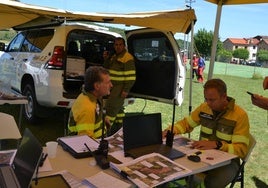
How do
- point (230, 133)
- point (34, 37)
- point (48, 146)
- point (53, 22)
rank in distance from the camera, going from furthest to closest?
point (34, 37), point (53, 22), point (230, 133), point (48, 146)

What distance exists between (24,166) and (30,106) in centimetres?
455

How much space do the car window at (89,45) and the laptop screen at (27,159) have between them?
4.03 meters

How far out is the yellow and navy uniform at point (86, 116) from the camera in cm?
284

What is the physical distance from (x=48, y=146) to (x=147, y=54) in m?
4.23

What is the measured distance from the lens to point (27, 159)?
72.5 inches

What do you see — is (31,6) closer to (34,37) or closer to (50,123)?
(34,37)

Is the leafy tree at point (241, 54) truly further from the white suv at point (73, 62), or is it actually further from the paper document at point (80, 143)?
the paper document at point (80, 143)

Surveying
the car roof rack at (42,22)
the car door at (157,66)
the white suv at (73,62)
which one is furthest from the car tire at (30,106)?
the car door at (157,66)

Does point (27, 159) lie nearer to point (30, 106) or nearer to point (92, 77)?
point (92, 77)

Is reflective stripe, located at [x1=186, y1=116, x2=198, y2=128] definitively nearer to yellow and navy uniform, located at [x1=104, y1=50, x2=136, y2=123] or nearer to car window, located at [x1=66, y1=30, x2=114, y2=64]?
yellow and navy uniform, located at [x1=104, y1=50, x2=136, y2=123]

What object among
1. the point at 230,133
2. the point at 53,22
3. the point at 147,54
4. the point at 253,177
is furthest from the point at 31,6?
the point at 253,177

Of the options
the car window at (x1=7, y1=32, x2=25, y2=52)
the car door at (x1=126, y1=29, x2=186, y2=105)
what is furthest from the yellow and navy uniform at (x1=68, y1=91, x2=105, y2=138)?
the car window at (x1=7, y1=32, x2=25, y2=52)

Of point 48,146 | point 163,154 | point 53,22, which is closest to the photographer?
point 48,146

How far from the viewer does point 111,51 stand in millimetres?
6422
